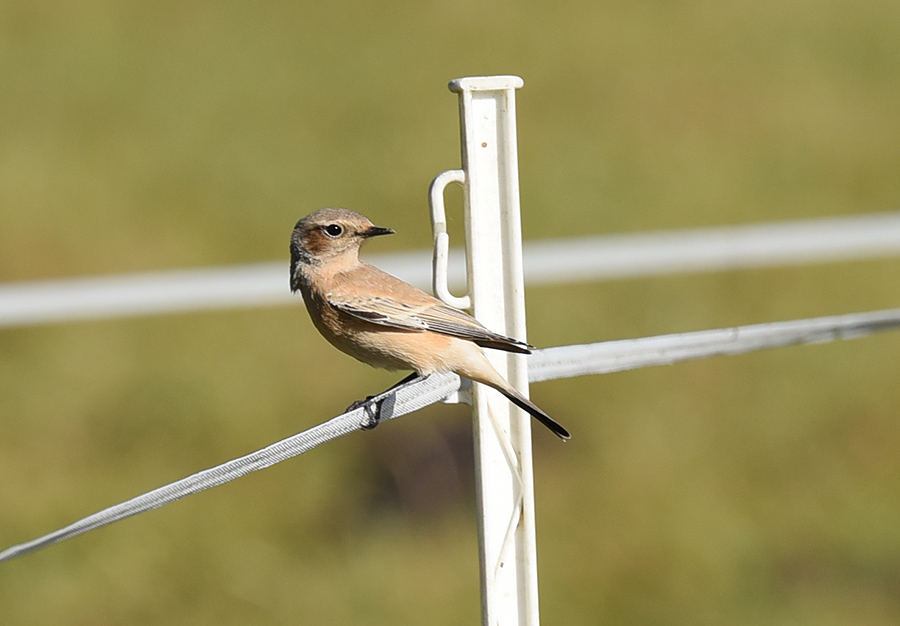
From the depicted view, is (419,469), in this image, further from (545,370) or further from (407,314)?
(545,370)

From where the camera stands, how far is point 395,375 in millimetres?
8727

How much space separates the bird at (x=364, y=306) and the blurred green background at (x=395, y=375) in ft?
8.82

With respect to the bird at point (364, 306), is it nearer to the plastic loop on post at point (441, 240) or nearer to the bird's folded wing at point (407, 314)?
the bird's folded wing at point (407, 314)

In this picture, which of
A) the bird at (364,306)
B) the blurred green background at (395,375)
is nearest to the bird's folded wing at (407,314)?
the bird at (364,306)

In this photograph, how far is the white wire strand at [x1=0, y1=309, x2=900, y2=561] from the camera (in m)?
2.55

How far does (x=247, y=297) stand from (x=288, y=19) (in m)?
8.39

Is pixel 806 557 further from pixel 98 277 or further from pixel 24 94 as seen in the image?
pixel 24 94

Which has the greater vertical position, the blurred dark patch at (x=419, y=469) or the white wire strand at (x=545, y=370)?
the white wire strand at (x=545, y=370)

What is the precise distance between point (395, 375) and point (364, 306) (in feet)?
15.8

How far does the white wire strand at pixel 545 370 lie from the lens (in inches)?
100

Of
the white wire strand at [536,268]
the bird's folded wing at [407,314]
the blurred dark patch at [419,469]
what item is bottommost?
the blurred dark patch at [419,469]

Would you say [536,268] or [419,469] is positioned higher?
[536,268]

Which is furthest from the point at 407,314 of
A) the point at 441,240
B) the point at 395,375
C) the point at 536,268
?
the point at 395,375

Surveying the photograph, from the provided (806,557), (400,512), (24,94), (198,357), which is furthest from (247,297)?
(24,94)
